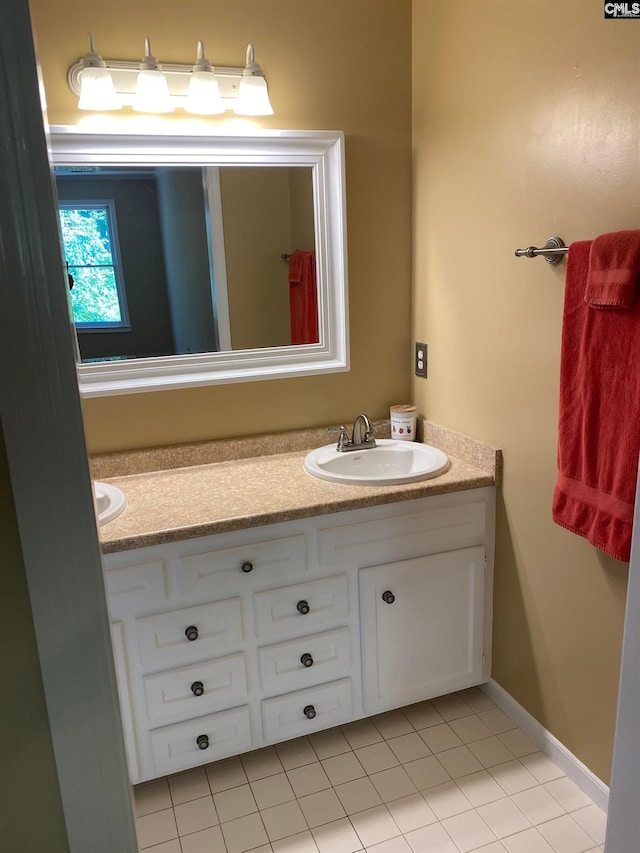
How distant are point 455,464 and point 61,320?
5.61 ft

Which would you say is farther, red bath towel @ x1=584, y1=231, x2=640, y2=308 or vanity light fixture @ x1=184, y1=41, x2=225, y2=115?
vanity light fixture @ x1=184, y1=41, x2=225, y2=115

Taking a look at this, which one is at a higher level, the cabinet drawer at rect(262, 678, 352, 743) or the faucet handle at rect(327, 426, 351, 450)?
the faucet handle at rect(327, 426, 351, 450)

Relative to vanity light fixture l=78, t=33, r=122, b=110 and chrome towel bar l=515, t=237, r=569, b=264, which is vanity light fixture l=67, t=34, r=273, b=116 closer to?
vanity light fixture l=78, t=33, r=122, b=110

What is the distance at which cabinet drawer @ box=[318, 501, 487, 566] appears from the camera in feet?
6.21

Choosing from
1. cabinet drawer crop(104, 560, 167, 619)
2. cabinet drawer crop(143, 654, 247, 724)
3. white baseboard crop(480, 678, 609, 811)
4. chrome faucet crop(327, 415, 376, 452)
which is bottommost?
white baseboard crop(480, 678, 609, 811)

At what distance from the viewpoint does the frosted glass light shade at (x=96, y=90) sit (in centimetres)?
180

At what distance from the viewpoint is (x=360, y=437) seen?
2258 millimetres

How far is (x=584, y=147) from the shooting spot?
152 cm

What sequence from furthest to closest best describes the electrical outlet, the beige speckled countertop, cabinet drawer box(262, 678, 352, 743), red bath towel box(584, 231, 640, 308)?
the electrical outlet → cabinet drawer box(262, 678, 352, 743) → the beige speckled countertop → red bath towel box(584, 231, 640, 308)

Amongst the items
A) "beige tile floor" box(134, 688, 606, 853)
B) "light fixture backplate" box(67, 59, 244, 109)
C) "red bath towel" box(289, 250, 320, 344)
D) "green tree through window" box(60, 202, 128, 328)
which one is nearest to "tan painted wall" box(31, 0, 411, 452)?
"light fixture backplate" box(67, 59, 244, 109)

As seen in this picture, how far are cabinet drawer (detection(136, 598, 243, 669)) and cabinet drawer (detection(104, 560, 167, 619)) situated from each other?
0.04 m

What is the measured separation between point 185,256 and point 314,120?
61 cm

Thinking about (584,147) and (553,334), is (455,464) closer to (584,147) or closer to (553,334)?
(553,334)

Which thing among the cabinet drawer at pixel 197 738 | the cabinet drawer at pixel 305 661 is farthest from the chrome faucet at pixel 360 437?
the cabinet drawer at pixel 197 738
